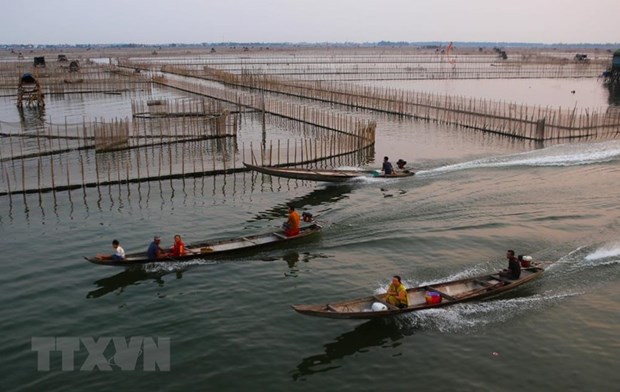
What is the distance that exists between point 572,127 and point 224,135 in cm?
2997

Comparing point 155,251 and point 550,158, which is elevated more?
point 550,158

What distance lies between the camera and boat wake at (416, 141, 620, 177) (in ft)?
128

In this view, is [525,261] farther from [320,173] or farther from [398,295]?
[320,173]

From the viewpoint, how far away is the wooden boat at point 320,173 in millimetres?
33031

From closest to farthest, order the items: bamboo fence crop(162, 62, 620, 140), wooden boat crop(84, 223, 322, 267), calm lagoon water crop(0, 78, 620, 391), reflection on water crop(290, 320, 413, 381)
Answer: calm lagoon water crop(0, 78, 620, 391)
reflection on water crop(290, 320, 413, 381)
wooden boat crop(84, 223, 322, 267)
bamboo fence crop(162, 62, 620, 140)

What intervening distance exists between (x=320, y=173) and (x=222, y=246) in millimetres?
11083

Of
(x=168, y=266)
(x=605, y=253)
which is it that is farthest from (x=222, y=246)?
(x=605, y=253)

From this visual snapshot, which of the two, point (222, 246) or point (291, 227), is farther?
point (291, 227)

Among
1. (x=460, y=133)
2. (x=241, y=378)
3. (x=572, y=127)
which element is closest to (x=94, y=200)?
(x=241, y=378)

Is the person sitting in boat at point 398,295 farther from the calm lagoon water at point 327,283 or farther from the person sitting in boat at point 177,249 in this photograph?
the person sitting in boat at point 177,249

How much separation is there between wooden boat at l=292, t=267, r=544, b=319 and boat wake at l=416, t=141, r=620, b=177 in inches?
654

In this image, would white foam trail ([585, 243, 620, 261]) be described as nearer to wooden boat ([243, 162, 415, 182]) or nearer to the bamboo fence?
wooden boat ([243, 162, 415, 182])

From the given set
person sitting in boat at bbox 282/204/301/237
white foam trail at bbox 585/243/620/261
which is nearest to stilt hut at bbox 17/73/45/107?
person sitting in boat at bbox 282/204/301/237

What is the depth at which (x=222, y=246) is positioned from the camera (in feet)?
79.6
